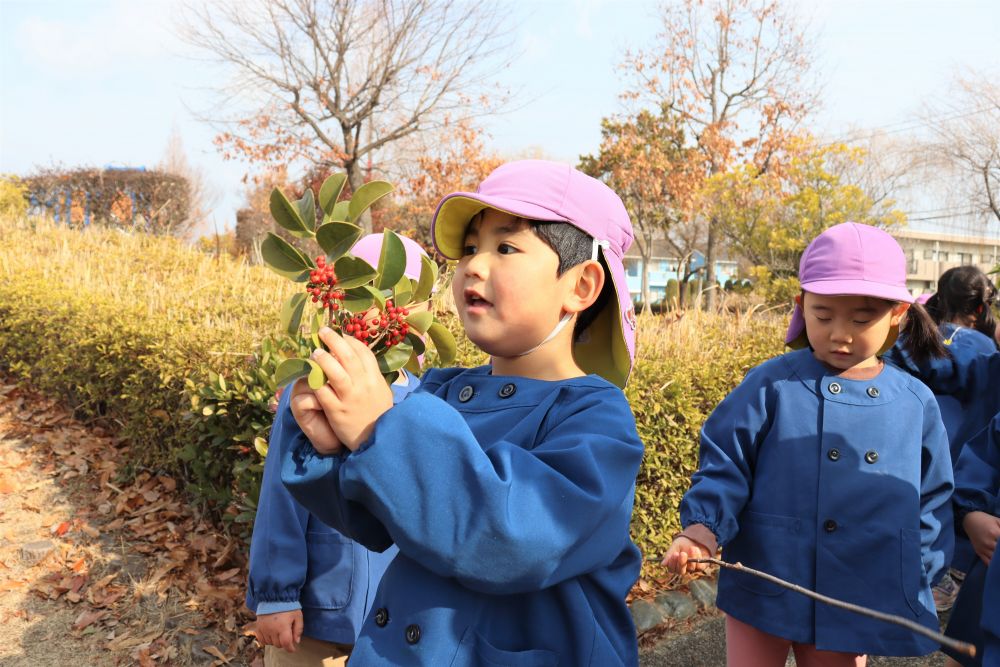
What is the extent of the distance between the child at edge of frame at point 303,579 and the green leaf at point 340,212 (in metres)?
0.98

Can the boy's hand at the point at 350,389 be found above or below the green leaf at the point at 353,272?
below

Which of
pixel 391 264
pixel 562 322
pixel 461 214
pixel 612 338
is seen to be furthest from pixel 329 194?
pixel 612 338

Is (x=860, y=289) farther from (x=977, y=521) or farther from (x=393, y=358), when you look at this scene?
(x=393, y=358)

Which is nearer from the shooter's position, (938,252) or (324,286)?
(324,286)

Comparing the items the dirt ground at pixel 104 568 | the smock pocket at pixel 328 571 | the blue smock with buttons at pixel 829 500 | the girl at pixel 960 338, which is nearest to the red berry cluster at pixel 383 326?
the smock pocket at pixel 328 571

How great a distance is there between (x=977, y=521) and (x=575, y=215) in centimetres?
179

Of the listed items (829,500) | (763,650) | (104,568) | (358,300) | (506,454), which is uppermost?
(358,300)

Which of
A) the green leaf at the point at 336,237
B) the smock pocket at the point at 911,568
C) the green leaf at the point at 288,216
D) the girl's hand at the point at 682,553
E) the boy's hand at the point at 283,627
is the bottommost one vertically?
the boy's hand at the point at 283,627

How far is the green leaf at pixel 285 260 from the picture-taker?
1125 millimetres

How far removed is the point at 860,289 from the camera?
243 centimetres

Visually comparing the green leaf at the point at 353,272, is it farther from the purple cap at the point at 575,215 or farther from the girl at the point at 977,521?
the girl at the point at 977,521

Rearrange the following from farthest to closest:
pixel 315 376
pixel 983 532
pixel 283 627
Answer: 1. pixel 983 532
2. pixel 283 627
3. pixel 315 376

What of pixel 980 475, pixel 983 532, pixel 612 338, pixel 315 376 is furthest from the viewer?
pixel 980 475

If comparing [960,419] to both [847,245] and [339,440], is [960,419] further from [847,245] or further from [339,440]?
[339,440]
